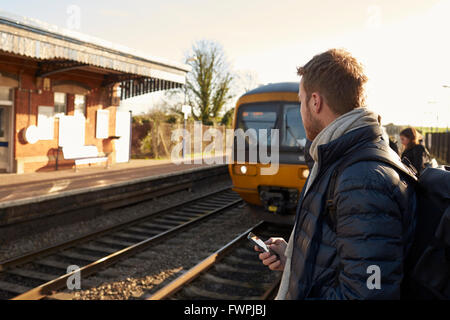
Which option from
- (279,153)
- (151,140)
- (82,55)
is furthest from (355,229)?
(151,140)

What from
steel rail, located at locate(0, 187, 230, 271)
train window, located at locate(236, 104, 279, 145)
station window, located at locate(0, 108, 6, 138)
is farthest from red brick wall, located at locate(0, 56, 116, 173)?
train window, located at locate(236, 104, 279, 145)

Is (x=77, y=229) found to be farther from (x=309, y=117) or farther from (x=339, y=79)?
(x=339, y=79)

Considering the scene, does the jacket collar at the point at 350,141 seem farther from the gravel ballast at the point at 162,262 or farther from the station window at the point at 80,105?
the station window at the point at 80,105

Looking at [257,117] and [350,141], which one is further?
[257,117]

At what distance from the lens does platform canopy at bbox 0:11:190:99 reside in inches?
389

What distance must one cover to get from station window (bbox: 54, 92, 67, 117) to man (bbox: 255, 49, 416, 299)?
14.4 m

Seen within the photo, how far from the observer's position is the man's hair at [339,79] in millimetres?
1495

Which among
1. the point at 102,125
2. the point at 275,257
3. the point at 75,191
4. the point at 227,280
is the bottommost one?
the point at 227,280

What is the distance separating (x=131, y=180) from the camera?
11.5 m

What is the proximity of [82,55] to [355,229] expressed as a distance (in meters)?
12.2

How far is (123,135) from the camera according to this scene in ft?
60.0

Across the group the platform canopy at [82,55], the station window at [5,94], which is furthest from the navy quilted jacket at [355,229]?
the station window at [5,94]

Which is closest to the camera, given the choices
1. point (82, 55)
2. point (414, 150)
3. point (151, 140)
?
point (414, 150)
